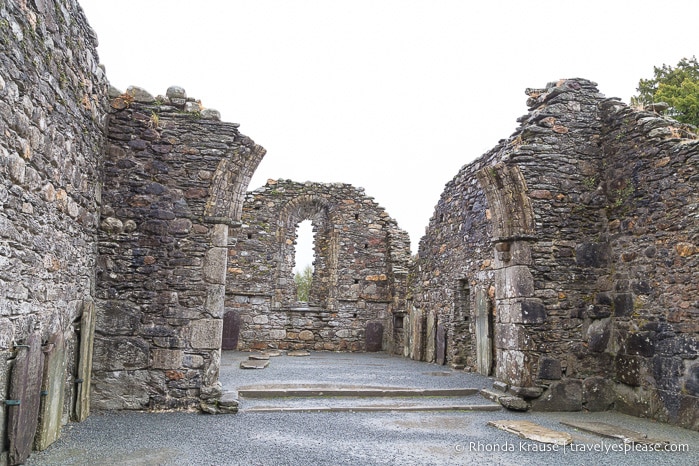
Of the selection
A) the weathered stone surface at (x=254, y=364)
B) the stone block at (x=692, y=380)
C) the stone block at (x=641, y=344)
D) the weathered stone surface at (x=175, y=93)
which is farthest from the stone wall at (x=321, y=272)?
the stone block at (x=692, y=380)

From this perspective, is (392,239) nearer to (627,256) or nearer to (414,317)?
(414,317)

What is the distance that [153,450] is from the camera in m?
5.24

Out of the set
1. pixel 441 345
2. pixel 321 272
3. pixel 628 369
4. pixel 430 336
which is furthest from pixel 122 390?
pixel 321 272

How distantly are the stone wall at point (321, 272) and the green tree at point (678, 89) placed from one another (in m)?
8.58

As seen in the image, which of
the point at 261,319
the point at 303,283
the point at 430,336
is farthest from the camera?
the point at 303,283

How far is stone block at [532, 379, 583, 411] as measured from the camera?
7449 mm

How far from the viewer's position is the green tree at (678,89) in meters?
15.5

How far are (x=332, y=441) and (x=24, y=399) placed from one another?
9.75 feet

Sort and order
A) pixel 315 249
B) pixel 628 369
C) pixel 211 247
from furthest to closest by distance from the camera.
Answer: pixel 315 249, pixel 628 369, pixel 211 247

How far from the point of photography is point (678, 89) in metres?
16.5

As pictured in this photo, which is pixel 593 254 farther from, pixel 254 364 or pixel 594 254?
pixel 254 364

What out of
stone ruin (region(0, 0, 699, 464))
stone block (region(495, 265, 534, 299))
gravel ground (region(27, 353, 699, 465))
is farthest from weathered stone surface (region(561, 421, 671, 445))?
stone block (region(495, 265, 534, 299))

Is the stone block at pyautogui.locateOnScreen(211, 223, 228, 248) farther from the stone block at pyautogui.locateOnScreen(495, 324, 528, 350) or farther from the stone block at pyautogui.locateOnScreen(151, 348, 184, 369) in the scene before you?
the stone block at pyautogui.locateOnScreen(495, 324, 528, 350)

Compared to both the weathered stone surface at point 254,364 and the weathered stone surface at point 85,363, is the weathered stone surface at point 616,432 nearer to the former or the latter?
the weathered stone surface at point 85,363
